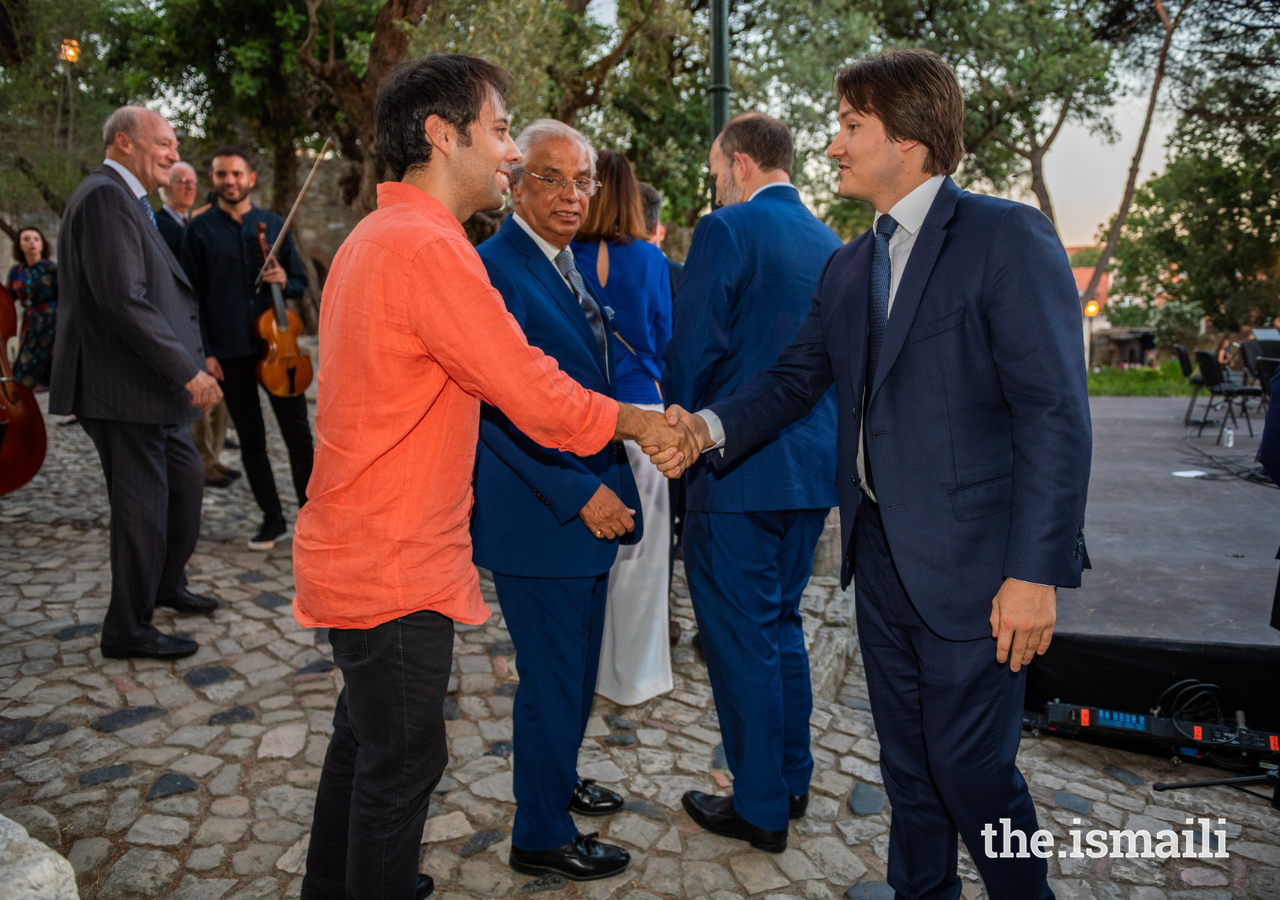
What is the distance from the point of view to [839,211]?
1906 cm

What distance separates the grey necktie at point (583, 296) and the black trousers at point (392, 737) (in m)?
1.05

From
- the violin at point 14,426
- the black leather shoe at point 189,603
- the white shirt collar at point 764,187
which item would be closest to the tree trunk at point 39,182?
the violin at point 14,426

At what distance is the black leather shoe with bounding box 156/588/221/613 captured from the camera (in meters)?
4.50

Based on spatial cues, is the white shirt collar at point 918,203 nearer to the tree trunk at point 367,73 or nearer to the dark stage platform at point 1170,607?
the dark stage platform at point 1170,607

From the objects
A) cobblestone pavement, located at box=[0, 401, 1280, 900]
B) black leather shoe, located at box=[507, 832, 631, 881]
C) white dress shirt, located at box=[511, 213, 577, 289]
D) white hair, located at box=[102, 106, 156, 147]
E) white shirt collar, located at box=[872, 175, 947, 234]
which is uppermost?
white hair, located at box=[102, 106, 156, 147]

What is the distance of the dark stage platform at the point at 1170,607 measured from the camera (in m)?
3.46

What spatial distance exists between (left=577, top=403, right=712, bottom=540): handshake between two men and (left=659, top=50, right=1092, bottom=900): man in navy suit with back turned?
456mm

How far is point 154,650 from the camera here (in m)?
3.93

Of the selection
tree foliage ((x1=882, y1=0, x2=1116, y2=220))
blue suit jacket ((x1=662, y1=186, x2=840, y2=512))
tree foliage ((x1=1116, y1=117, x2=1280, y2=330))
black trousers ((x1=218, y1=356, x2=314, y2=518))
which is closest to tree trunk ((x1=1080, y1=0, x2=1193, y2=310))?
tree foliage ((x1=882, y1=0, x2=1116, y2=220))

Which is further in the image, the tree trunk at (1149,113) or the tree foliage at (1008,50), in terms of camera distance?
the tree trunk at (1149,113)

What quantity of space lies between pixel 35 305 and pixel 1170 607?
8.86 meters

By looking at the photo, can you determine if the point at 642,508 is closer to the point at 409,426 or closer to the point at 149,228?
the point at 409,426

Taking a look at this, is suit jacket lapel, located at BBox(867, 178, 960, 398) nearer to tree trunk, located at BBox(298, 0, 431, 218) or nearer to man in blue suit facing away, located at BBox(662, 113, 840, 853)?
man in blue suit facing away, located at BBox(662, 113, 840, 853)

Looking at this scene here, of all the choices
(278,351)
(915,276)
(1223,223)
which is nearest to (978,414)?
(915,276)
